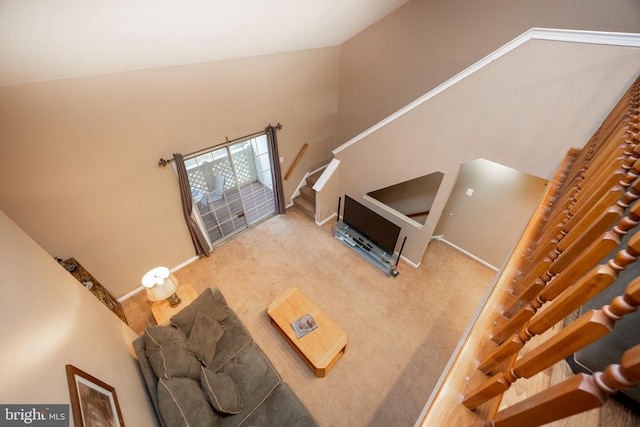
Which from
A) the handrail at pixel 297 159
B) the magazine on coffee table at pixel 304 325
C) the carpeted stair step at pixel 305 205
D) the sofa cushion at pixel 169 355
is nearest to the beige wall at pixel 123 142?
the handrail at pixel 297 159

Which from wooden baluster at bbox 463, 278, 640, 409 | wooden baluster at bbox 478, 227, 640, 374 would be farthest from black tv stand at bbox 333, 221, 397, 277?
wooden baluster at bbox 463, 278, 640, 409

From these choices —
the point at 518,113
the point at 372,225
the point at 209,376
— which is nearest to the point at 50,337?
the point at 209,376

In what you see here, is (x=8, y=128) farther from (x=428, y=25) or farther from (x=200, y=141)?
(x=428, y=25)

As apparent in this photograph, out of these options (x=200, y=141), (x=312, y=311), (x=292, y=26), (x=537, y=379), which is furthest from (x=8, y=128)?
(x=537, y=379)

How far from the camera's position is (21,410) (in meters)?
1.05

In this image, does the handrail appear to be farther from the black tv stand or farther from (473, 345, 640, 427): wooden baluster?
(473, 345, 640, 427): wooden baluster

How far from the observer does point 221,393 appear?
242 centimetres

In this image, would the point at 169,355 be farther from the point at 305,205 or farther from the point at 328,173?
the point at 305,205

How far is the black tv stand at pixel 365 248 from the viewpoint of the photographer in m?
4.30

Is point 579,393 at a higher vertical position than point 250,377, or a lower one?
lower

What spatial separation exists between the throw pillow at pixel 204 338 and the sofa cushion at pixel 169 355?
75 mm

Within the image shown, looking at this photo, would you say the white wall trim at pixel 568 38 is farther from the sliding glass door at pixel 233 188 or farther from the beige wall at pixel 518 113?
the sliding glass door at pixel 233 188

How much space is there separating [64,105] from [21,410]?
9.15ft

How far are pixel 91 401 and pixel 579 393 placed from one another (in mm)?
2210
